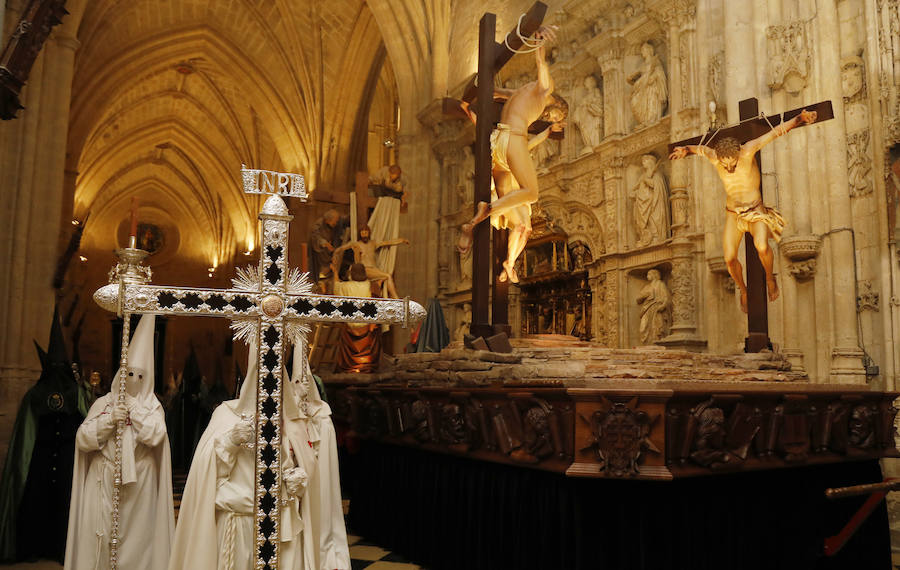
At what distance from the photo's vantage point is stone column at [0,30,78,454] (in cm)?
939

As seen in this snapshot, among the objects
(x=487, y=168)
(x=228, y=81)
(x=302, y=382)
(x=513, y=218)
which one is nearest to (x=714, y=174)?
(x=513, y=218)

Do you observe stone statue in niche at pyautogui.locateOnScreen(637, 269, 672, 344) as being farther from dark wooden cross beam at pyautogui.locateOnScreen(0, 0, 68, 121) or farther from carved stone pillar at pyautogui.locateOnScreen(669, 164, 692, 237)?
dark wooden cross beam at pyautogui.locateOnScreen(0, 0, 68, 121)

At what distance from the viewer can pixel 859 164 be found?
24.1ft

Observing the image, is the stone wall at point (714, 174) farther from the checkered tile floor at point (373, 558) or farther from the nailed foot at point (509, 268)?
the checkered tile floor at point (373, 558)

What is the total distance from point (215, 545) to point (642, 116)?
29.3ft

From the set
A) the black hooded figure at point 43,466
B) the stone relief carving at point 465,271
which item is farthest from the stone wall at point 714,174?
the black hooded figure at point 43,466

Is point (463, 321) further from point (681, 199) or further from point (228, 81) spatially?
point (228, 81)

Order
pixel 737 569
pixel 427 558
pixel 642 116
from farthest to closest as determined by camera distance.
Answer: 1. pixel 642 116
2. pixel 427 558
3. pixel 737 569

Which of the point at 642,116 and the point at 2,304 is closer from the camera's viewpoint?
the point at 2,304

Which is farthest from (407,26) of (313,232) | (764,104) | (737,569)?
Answer: (737,569)

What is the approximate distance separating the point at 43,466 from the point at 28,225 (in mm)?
A: 5059

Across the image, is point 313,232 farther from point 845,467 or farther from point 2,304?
point 845,467

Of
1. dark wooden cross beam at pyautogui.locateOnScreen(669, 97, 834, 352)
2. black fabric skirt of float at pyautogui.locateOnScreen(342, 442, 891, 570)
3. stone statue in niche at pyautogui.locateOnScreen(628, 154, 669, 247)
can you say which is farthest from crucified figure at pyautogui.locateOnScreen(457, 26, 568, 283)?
stone statue in niche at pyautogui.locateOnScreen(628, 154, 669, 247)

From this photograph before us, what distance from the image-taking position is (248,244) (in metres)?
29.0
